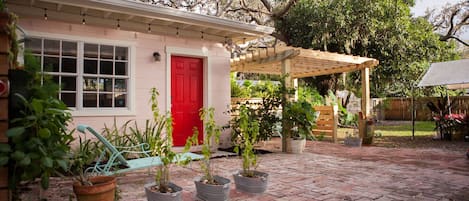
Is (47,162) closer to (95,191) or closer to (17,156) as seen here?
(17,156)

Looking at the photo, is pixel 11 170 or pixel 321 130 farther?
pixel 321 130

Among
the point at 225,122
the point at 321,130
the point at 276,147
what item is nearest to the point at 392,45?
the point at 321,130

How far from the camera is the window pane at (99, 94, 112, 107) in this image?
571cm

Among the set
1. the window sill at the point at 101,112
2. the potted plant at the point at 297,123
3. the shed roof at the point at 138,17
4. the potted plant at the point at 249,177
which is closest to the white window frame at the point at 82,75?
the window sill at the point at 101,112

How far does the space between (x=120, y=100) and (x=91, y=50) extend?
3.35ft

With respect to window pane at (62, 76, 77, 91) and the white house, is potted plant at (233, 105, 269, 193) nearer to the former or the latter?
the white house

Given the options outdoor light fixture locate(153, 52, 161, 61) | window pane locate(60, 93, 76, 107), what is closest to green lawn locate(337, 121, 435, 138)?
outdoor light fixture locate(153, 52, 161, 61)

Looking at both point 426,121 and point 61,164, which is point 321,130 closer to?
point 61,164

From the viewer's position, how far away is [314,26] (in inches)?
494

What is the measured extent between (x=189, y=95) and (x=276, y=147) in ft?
8.86

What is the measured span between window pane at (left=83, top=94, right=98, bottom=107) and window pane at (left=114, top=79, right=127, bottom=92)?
40 cm

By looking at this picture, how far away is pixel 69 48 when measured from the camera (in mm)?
5410

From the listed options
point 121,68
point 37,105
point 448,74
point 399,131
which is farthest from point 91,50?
point 399,131

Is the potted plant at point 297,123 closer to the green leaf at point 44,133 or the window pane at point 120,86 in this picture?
the window pane at point 120,86
